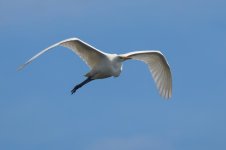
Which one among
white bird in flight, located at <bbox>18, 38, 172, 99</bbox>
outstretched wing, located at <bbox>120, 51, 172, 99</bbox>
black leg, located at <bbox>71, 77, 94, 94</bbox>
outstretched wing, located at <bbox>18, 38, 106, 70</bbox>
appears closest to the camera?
outstretched wing, located at <bbox>18, 38, 106, 70</bbox>

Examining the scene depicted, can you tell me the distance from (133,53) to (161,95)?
243 cm

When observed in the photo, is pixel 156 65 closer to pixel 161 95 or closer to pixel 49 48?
pixel 161 95

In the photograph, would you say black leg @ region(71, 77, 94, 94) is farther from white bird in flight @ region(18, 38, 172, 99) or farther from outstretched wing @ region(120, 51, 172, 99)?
outstretched wing @ region(120, 51, 172, 99)

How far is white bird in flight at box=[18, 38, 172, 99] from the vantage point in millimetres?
31625

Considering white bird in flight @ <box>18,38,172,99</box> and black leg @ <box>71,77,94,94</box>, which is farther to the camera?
black leg @ <box>71,77,94,94</box>

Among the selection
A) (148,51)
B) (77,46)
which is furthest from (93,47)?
(148,51)

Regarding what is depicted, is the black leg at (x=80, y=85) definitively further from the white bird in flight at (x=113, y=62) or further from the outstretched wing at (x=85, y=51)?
the outstretched wing at (x=85, y=51)

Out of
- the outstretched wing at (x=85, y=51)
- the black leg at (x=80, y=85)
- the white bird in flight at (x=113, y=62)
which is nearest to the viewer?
the outstretched wing at (x=85, y=51)

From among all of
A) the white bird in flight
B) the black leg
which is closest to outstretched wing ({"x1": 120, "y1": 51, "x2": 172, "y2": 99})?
the white bird in flight

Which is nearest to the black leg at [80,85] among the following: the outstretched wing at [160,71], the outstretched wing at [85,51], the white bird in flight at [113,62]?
the white bird in flight at [113,62]

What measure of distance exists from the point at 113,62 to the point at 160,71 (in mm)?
3361

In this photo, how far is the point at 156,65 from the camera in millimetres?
34781

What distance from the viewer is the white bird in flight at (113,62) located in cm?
3162

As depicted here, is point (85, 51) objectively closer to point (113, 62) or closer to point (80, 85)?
point (113, 62)
